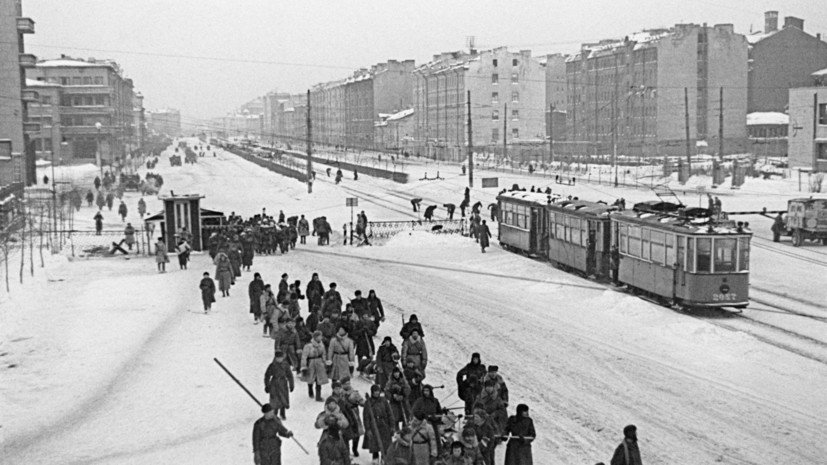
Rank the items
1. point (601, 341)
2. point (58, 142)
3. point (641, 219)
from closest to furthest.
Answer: point (601, 341), point (641, 219), point (58, 142)

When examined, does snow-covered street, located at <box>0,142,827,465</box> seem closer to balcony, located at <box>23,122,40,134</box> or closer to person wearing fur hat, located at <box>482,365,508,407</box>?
person wearing fur hat, located at <box>482,365,508,407</box>

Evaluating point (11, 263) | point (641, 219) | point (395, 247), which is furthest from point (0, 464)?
point (395, 247)

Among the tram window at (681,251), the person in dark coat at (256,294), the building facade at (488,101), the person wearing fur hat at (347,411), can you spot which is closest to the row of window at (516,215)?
the tram window at (681,251)

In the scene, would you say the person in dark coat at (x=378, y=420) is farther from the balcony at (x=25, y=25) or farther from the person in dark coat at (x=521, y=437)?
the balcony at (x=25, y=25)

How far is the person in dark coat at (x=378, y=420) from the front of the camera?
45.0 ft

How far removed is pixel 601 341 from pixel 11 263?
78.8 feet

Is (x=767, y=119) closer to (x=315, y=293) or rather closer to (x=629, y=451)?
(x=315, y=293)

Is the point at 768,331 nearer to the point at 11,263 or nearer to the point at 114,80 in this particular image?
the point at 11,263

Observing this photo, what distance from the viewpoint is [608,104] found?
10212cm

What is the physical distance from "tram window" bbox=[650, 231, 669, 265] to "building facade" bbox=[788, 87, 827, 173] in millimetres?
44690

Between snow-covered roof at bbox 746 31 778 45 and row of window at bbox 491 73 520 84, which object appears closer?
snow-covered roof at bbox 746 31 778 45

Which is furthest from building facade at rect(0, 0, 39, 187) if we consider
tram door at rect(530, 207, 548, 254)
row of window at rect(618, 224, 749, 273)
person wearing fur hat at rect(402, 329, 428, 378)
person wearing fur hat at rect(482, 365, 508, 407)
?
person wearing fur hat at rect(482, 365, 508, 407)

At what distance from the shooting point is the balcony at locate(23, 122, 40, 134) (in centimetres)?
8361

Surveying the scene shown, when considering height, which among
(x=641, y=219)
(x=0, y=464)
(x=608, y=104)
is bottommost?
(x=0, y=464)
